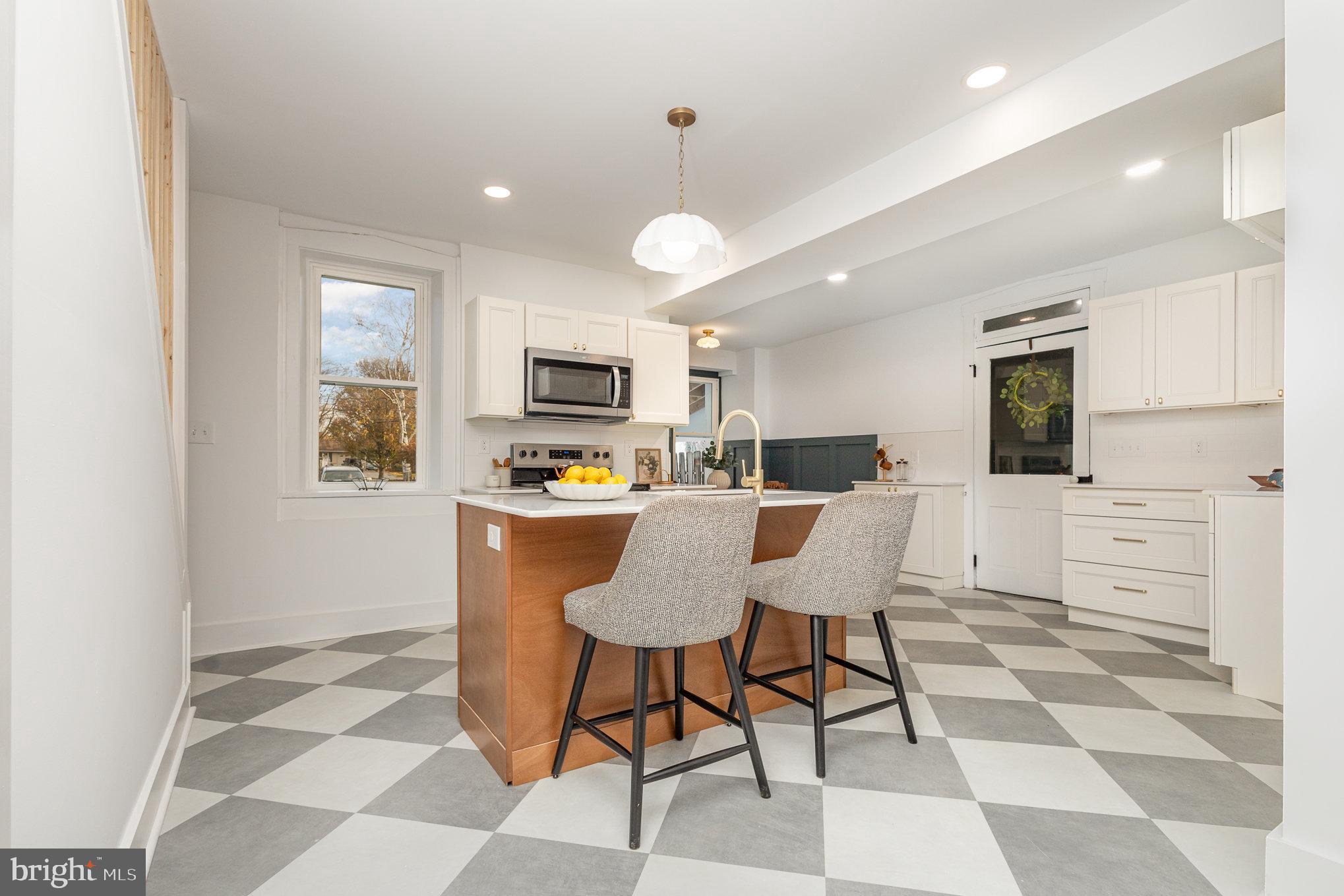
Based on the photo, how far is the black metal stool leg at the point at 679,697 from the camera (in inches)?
82.4

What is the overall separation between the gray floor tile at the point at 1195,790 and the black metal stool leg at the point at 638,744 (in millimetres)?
1408

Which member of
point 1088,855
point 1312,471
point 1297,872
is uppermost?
point 1312,471

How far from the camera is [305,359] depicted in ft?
12.8

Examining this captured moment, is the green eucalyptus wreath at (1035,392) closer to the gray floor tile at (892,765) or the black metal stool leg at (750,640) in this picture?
the gray floor tile at (892,765)

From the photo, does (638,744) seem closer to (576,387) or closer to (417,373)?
(576,387)

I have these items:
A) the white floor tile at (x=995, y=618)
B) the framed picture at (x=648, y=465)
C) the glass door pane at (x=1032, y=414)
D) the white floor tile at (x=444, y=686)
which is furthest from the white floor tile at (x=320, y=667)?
the glass door pane at (x=1032, y=414)

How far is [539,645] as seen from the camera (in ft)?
6.67

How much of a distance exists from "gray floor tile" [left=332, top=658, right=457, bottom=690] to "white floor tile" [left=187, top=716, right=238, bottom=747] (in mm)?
511

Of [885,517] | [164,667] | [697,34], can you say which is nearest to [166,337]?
[164,667]

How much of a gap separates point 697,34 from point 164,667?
274cm

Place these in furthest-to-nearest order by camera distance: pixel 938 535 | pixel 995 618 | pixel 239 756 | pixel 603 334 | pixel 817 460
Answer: pixel 817 460
pixel 938 535
pixel 603 334
pixel 995 618
pixel 239 756

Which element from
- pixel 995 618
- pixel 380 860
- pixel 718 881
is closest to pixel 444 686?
pixel 380 860

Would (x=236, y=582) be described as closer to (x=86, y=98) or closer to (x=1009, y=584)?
(x=86, y=98)

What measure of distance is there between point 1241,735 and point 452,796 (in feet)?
8.86
